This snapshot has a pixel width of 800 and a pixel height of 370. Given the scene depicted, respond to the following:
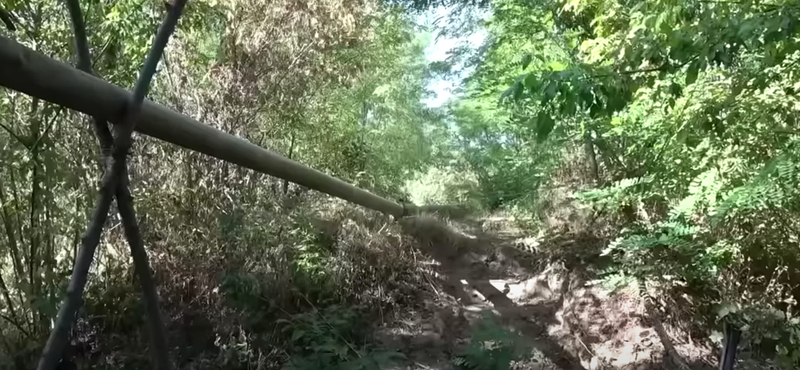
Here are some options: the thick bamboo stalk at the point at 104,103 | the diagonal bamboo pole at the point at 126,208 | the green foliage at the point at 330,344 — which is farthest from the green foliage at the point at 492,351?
the diagonal bamboo pole at the point at 126,208

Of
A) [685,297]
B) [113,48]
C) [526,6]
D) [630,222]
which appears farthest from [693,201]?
[113,48]

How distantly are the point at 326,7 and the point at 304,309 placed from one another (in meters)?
2.12

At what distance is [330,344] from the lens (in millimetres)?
3250

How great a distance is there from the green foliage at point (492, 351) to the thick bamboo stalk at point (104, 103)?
144 cm

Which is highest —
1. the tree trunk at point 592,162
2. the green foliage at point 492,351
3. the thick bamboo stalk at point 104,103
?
the tree trunk at point 592,162

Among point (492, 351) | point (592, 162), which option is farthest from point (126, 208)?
point (592, 162)

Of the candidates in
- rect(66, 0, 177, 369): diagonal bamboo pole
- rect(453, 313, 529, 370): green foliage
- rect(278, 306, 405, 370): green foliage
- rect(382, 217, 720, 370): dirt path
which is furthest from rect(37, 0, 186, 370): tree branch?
rect(382, 217, 720, 370): dirt path

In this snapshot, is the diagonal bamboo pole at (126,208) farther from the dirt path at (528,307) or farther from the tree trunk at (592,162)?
the tree trunk at (592,162)

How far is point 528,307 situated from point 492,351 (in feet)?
4.79

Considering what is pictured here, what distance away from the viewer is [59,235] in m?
3.03

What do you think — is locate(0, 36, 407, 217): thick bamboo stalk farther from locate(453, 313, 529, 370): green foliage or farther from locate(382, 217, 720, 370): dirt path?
locate(382, 217, 720, 370): dirt path

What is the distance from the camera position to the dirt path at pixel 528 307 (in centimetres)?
381

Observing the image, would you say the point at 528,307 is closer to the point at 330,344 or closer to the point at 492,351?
the point at 492,351

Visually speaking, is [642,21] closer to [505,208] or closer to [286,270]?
[286,270]
